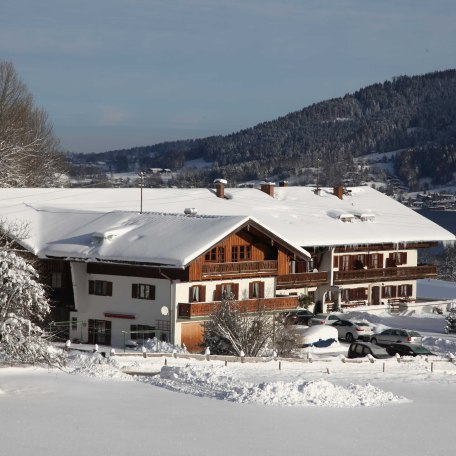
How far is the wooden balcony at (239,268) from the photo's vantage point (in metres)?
52.5

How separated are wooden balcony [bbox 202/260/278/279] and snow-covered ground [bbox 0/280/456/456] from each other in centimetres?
862

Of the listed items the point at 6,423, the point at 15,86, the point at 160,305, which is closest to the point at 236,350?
the point at 160,305

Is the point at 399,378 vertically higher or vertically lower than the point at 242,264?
lower

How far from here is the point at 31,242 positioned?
183 feet

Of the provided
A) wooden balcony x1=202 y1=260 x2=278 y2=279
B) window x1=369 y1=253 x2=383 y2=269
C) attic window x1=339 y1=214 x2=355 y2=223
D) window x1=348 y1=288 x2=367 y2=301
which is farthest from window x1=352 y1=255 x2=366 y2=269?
wooden balcony x1=202 y1=260 x2=278 y2=279

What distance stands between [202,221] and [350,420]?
77.0 ft

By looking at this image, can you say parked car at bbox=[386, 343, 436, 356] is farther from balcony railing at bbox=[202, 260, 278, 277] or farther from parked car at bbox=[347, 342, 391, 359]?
balcony railing at bbox=[202, 260, 278, 277]

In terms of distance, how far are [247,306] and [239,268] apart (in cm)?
249

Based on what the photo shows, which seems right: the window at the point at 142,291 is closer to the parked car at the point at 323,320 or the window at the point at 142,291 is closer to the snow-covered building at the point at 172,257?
the snow-covered building at the point at 172,257

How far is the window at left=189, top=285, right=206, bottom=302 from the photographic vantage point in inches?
2055

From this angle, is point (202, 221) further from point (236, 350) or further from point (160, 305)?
point (236, 350)

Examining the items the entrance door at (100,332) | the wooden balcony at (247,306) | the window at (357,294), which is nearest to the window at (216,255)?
the wooden balcony at (247,306)

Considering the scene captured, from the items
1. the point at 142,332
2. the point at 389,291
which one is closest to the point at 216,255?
the point at 142,332

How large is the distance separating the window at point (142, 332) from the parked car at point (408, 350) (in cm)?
1073
